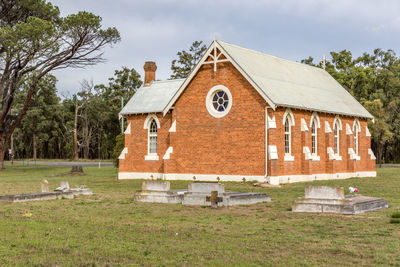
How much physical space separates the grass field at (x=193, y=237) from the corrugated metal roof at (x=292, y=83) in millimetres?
15000

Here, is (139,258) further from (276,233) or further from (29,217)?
(29,217)

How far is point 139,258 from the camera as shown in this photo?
8891 millimetres

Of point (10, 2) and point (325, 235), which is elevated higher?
point (10, 2)

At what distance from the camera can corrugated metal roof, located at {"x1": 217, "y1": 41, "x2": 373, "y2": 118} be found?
30.6 meters

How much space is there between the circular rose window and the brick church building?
2.5 inches

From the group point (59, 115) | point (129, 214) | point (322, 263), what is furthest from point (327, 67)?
point (322, 263)

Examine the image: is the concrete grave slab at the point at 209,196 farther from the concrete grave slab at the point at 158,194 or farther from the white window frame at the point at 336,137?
the white window frame at the point at 336,137

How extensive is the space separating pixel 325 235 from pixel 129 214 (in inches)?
250

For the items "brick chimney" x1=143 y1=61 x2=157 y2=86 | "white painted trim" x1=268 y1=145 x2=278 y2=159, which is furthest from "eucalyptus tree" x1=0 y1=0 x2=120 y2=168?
"white painted trim" x1=268 y1=145 x2=278 y2=159

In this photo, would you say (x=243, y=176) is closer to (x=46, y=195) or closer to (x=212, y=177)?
(x=212, y=177)

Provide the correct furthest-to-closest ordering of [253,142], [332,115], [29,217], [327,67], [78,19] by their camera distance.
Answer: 1. [327,67]
2. [78,19]
3. [332,115]
4. [253,142]
5. [29,217]

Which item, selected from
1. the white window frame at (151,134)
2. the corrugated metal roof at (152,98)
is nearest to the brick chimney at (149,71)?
the corrugated metal roof at (152,98)

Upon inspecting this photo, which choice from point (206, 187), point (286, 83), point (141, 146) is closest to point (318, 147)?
point (286, 83)

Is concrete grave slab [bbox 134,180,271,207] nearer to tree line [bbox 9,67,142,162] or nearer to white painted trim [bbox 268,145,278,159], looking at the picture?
white painted trim [bbox 268,145,278,159]
